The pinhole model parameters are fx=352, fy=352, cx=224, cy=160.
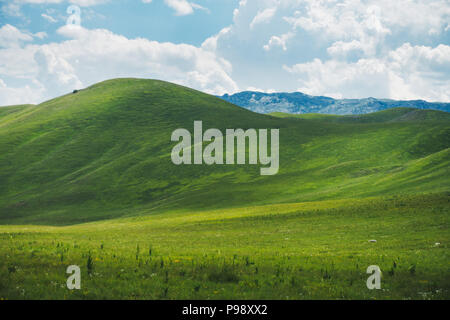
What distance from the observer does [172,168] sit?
127 metres

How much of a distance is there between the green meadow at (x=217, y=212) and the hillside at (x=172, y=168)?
746mm

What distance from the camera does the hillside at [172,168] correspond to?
8511 centimetres

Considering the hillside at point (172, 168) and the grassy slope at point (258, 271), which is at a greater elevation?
the hillside at point (172, 168)

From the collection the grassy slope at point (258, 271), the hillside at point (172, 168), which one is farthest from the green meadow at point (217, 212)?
the hillside at point (172, 168)

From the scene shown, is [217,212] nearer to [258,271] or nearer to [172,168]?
[258,271]

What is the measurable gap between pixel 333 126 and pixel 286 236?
146 m

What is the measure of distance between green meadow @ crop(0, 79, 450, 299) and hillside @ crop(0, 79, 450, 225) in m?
0.75

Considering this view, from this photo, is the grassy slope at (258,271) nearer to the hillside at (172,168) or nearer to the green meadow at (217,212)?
the green meadow at (217,212)

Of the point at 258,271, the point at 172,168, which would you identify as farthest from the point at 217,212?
the point at 172,168

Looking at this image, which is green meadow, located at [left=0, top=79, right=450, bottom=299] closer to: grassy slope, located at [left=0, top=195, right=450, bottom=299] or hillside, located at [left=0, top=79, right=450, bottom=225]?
grassy slope, located at [left=0, top=195, right=450, bottom=299]

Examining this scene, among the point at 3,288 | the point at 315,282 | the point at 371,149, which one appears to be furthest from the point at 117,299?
the point at 371,149

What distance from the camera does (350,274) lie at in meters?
17.0

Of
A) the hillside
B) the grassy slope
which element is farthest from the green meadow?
the hillside
